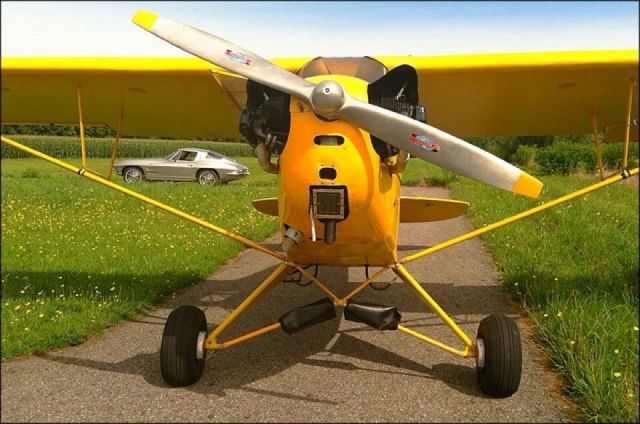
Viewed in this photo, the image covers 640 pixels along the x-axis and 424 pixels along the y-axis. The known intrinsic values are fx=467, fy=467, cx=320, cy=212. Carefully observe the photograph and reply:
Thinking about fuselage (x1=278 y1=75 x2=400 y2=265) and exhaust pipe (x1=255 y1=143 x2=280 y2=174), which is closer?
fuselage (x1=278 y1=75 x2=400 y2=265)

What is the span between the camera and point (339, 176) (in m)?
2.52

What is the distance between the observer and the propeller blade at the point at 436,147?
98.7 inches

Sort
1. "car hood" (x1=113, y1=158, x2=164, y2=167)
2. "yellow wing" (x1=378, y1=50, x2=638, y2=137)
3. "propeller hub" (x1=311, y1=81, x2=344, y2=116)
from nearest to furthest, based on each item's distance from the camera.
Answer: "propeller hub" (x1=311, y1=81, x2=344, y2=116) → "yellow wing" (x1=378, y1=50, x2=638, y2=137) → "car hood" (x1=113, y1=158, x2=164, y2=167)

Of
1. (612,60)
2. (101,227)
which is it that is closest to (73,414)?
(612,60)

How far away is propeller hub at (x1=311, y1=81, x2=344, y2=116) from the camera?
242 cm

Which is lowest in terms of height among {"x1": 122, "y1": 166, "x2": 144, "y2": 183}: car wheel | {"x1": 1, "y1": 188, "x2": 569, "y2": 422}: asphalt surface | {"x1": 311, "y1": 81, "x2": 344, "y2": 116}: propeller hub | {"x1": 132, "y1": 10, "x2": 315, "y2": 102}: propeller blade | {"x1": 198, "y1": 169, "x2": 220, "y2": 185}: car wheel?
{"x1": 198, "y1": 169, "x2": 220, "y2": 185}: car wheel

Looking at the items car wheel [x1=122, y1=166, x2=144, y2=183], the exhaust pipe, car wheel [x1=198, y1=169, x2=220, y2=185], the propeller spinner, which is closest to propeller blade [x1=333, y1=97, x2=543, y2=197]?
the propeller spinner

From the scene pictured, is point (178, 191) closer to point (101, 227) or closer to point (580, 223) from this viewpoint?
point (101, 227)

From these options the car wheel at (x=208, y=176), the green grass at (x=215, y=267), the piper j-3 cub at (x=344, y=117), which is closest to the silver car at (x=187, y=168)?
the car wheel at (x=208, y=176)

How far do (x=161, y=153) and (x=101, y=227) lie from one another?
34.3ft

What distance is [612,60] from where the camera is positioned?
10.8 ft

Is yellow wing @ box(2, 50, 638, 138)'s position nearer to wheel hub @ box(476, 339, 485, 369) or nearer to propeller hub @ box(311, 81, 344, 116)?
propeller hub @ box(311, 81, 344, 116)

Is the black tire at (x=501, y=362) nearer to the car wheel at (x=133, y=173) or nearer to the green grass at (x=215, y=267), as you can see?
the green grass at (x=215, y=267)

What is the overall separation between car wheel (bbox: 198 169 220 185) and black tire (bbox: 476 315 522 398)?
17.1 meters
